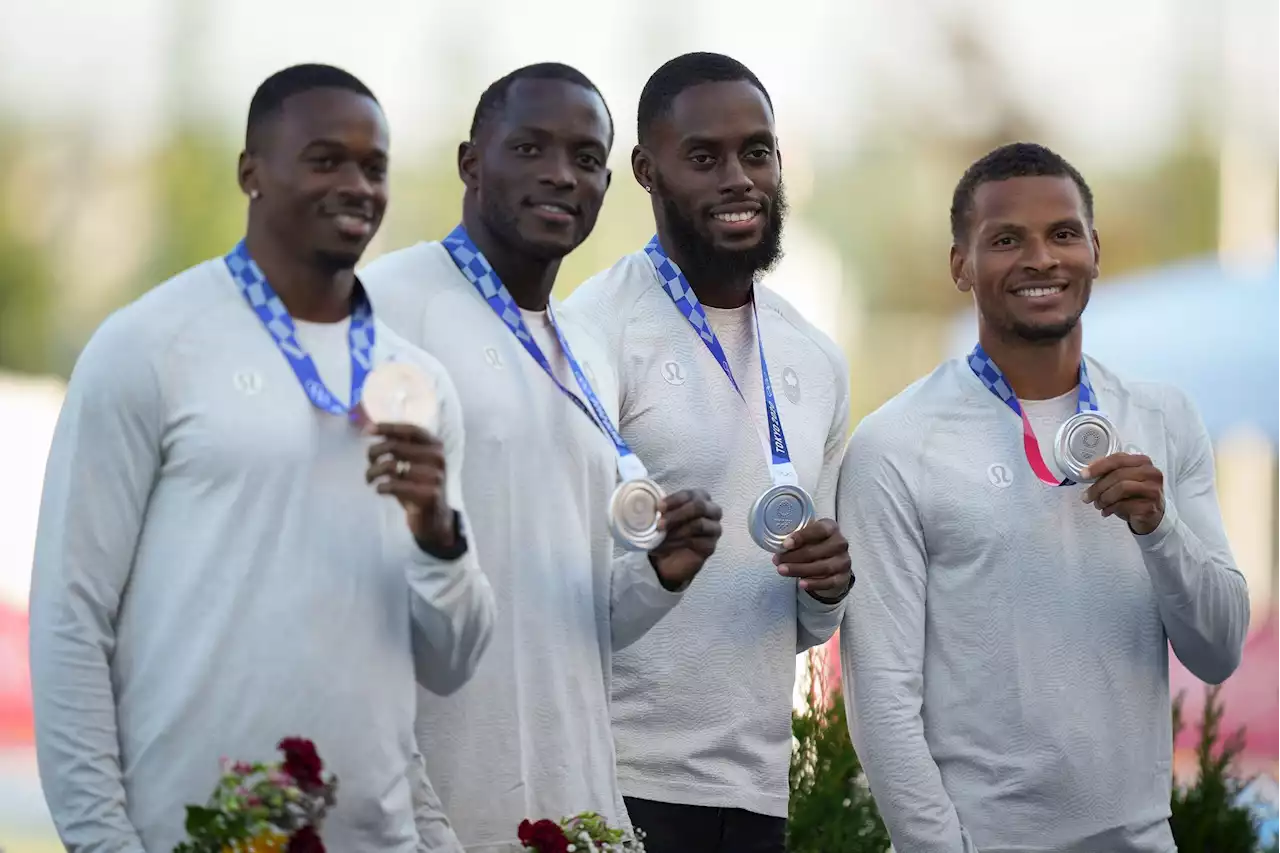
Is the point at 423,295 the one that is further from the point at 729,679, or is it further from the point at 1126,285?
the point at 1126,285

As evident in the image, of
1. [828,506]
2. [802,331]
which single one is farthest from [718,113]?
[828,506]

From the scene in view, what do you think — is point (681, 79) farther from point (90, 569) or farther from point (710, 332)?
point (90, 569)

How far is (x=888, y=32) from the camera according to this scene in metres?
17.6

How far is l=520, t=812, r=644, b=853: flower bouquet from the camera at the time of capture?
3.27 m

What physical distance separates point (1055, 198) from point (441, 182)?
13.1 meters

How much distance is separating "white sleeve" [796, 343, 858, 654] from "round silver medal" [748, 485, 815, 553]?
0.69 feet

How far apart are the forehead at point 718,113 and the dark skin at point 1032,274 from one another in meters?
0.58

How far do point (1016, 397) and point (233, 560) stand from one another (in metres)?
2.06

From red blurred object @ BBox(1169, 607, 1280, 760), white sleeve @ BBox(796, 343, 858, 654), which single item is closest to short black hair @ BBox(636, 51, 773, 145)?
white sleeve @ BBox(796, 343, 858, 654)

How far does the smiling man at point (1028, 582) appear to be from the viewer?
4.11 metres

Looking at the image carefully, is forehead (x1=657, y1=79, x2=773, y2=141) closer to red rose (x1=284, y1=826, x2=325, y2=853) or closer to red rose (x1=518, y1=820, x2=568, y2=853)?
red rose (x1=518, y1=820, x2=568, y2=853)

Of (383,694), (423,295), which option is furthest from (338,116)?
(383,694)

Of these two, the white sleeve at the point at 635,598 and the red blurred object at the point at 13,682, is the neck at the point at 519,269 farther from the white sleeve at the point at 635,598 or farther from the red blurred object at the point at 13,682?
the red blurred object at the point at 13,682

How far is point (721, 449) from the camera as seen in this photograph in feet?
13.7
